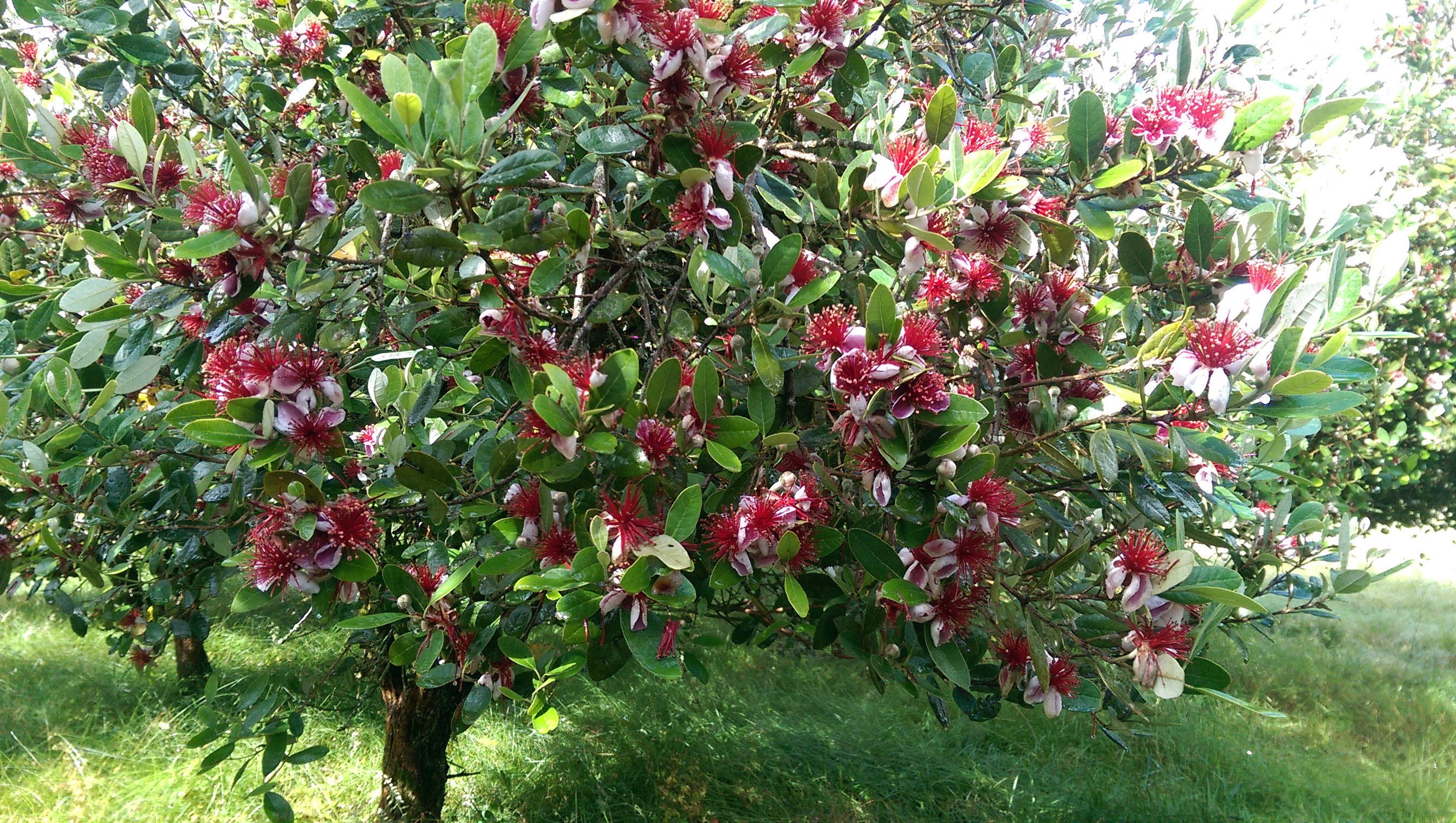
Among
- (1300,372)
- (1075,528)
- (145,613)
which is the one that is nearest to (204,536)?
(145,613)

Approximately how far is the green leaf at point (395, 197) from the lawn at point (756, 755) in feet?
7.64

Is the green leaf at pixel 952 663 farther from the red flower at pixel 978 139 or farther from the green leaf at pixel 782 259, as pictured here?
the red flower at pixel 978 139

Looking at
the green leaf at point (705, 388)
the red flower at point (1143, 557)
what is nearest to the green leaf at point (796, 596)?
the green leaf at point (705, 388)

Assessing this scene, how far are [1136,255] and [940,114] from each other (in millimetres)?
358

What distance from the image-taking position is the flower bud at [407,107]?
2.48 feet

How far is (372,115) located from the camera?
768 mm

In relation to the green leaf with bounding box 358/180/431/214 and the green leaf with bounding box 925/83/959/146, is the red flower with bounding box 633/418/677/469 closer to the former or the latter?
the green leaf with bounding box 358/180/431/214

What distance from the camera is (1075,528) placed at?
1.36 m

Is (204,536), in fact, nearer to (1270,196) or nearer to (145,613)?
(145,613)

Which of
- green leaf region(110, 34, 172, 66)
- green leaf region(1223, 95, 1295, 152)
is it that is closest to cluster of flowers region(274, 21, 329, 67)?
green leaf region(110, 34, 172, 66)

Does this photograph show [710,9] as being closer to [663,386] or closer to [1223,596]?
[663,386]

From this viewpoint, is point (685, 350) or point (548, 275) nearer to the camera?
point (548, 275)

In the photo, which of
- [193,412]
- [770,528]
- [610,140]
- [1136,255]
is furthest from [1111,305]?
[193,412]

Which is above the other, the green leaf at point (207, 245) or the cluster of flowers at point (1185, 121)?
the cluster of flowers at point (1185, 121)
